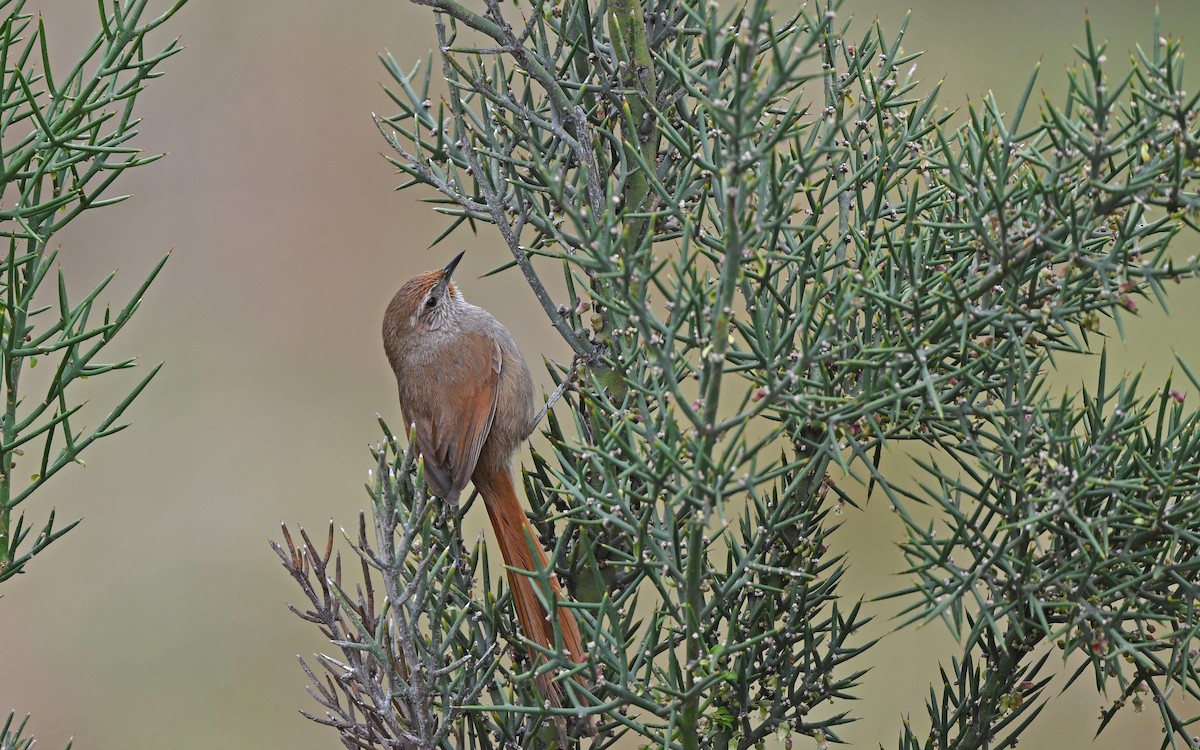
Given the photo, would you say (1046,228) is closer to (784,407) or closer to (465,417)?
(784,407)

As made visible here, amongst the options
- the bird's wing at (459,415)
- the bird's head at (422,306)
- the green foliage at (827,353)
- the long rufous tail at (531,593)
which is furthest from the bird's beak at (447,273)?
the green foliage at (827,353)

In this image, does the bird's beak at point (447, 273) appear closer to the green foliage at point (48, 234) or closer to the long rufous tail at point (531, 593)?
the long rufous tail at point (531, 593)

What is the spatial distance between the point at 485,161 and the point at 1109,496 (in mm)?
964

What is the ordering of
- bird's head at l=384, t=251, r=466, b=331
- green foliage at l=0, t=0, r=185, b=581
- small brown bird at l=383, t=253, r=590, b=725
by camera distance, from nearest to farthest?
1. green foliage at l=0, t=0, r=185, b=581
2. small brown bird at l=383, t=253, r=590, b=725
3. bird's head at l=384, t=251, r=466, b=331

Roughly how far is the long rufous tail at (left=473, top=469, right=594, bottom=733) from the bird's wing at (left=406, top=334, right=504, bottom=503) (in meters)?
0.19

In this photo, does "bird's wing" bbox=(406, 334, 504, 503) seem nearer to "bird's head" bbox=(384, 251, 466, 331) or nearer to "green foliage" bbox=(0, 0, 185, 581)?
"bird's head" bbox=(384, 251, 466, 331)

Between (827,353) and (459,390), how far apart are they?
2045mm

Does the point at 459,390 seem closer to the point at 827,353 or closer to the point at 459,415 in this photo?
the point at 459,415

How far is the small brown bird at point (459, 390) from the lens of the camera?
270cm

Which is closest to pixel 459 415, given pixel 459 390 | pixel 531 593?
pixel 459 390

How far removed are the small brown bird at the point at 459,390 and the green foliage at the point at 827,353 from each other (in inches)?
40.2

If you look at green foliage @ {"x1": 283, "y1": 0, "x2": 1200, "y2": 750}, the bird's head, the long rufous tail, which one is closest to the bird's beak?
the bird's head

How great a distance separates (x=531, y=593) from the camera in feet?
5.71

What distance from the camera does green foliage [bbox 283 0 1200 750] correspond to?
1108 mm
